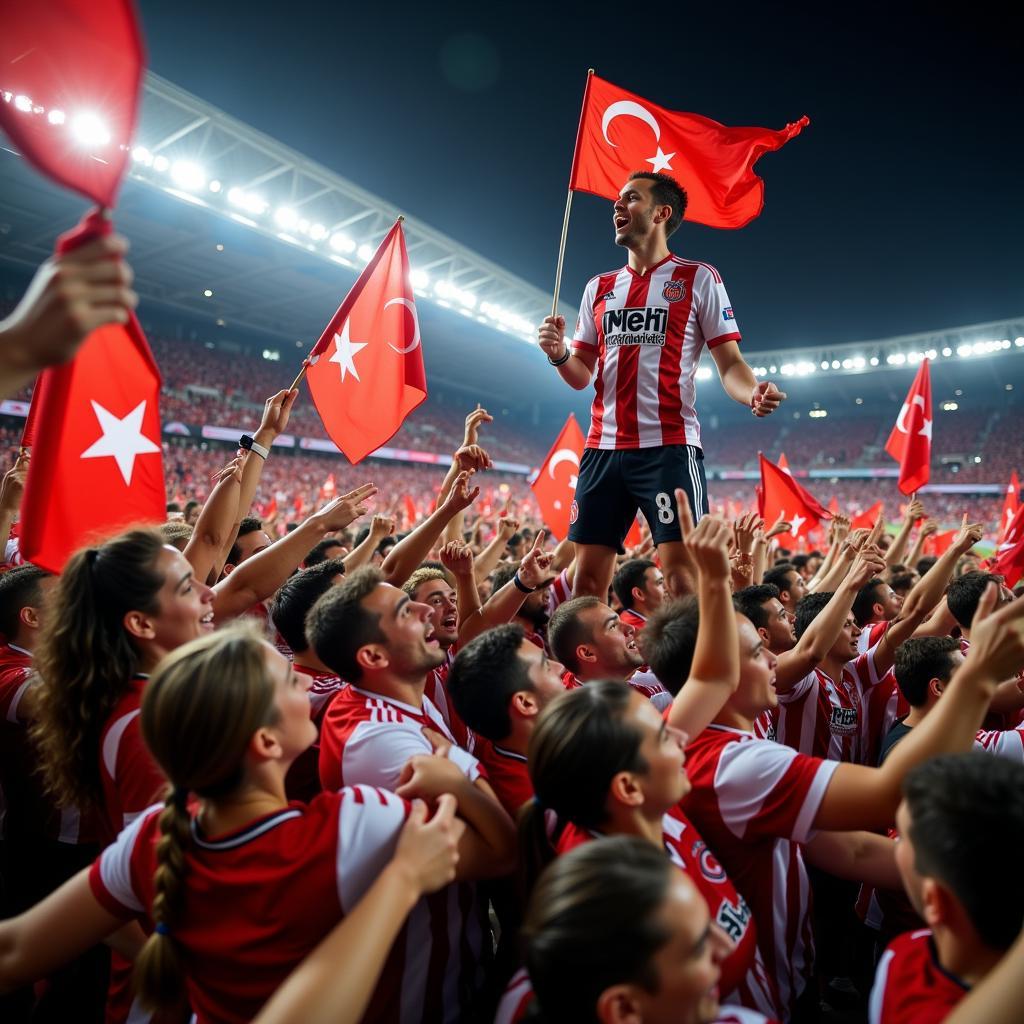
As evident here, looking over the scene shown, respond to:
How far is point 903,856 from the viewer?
Result: 1.43 metres

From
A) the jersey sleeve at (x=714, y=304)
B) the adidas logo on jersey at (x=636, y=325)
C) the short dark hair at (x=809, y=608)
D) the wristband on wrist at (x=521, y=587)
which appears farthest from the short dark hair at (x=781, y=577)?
the wristband on wrist at (x=521, y=587)

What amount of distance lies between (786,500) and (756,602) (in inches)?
201

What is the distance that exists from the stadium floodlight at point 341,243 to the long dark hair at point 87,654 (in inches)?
924

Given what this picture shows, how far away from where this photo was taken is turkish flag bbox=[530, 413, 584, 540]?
7680 millimetres

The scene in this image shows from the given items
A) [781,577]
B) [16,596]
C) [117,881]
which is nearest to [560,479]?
[781,577]

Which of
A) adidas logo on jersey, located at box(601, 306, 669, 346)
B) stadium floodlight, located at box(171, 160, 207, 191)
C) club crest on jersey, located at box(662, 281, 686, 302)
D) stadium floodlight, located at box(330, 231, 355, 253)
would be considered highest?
stadium floodlight, located at box(330, 231, 355, 253)

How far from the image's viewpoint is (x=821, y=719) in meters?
3.50

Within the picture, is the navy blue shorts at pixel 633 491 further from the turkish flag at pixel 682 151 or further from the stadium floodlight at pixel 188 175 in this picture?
the stadium floodlight at pixel 188 175

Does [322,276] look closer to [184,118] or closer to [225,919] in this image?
[184,118]

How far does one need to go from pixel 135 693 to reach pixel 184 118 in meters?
20.1

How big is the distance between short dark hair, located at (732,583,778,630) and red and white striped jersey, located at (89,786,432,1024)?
7.66ft

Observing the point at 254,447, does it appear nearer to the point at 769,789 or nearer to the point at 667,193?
the point at 667,193

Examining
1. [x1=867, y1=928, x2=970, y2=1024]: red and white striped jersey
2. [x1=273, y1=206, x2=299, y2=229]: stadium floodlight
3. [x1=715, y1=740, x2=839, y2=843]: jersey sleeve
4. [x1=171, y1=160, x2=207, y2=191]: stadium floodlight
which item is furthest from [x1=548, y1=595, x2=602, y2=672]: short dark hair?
[x1=273, y1=206, x2=299, y2=229]: stadium floodlight

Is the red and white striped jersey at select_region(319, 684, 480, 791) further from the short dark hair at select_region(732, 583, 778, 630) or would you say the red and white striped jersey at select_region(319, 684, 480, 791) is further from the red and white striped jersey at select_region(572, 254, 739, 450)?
the red and white striped jersey at select_region(572, 254, 739, 450)
